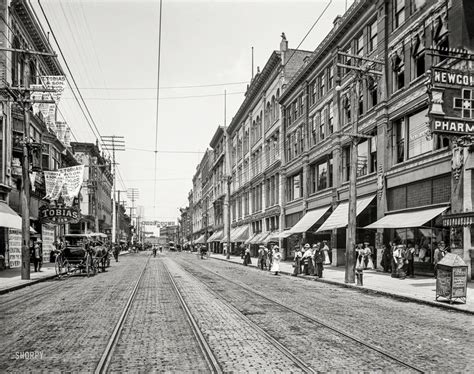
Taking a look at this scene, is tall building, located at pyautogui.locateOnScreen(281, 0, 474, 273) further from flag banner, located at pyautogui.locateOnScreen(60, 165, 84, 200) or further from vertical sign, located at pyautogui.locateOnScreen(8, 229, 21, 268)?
vertical sign, located at pyautogui.locateOnScreen(8, 229, 21, 268)

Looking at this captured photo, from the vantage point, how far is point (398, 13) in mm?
25547

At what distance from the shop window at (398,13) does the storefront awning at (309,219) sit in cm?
1318

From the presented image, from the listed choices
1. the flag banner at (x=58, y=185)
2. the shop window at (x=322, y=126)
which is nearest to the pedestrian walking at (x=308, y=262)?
the shop window at (x=322, y=126)

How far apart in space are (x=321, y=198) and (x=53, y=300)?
959 inches

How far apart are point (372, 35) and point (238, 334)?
23972mm

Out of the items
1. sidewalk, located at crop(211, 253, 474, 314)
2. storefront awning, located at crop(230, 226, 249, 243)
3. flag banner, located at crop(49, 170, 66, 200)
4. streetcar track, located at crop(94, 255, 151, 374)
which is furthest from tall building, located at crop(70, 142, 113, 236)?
streetcar track, located at crop(94, 255, 151, 374)

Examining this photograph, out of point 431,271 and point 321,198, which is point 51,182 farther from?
point 431,271

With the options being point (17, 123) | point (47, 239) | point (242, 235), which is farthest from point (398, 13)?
point (242, 235)

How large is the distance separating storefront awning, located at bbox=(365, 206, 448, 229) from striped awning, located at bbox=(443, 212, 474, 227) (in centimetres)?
120

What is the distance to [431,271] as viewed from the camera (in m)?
21.9

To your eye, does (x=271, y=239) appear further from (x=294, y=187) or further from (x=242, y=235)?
(x=242, y=235)

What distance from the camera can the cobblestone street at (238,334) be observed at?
271 inches

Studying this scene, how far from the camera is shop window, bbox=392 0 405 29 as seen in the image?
2509 centimetres

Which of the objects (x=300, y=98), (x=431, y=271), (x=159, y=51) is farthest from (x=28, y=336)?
(x=300, y=98)
